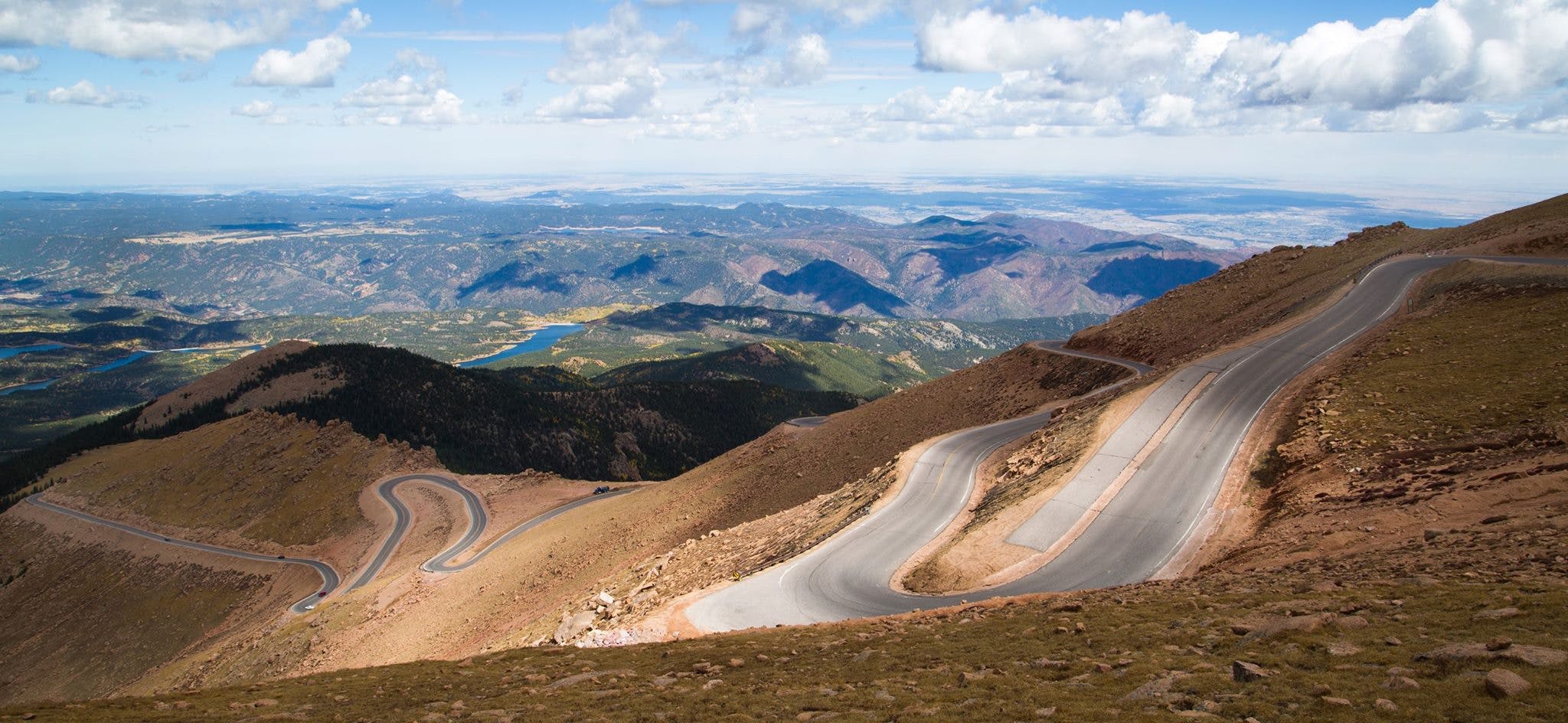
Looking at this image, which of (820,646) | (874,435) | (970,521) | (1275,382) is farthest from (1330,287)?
(820,646)

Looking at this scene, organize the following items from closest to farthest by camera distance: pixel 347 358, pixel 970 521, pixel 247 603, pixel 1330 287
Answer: pixel 970 521 < pixel 1330 287 < pixel 247 603 < pixel 347 358

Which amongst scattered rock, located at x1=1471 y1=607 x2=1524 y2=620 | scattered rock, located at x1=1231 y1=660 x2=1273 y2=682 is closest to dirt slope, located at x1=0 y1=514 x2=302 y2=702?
scattered rock, located at x1=1231 y1=660 x2=1273 y2=682

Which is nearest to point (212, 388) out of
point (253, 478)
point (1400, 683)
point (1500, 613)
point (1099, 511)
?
point (253, 478)

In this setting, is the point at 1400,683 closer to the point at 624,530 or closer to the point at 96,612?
the point at 624,530

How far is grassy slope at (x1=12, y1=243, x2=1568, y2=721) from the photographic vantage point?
614 inches

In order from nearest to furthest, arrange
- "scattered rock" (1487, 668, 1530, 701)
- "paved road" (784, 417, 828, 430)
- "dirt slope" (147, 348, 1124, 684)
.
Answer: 1. "scattered rock" (1487, 668, 1530, 701)
2. "dirt slope" (147, 348, 1124, 684)
3. "paved road" (784, 417, 828, 430)

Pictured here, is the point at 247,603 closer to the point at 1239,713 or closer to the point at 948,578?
the point at 948,578

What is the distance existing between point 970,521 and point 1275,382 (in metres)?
23.2

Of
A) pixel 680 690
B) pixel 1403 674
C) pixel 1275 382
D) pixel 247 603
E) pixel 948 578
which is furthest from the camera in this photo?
pixel 247 603

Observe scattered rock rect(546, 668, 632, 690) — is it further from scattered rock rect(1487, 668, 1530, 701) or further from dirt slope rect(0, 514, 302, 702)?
dirt slope rect(0, 514, 302, 702)

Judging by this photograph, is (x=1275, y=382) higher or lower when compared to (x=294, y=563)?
higher

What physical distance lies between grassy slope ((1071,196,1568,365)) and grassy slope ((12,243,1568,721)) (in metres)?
31.9

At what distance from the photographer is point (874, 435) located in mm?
70938

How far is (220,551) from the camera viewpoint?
336 ft
